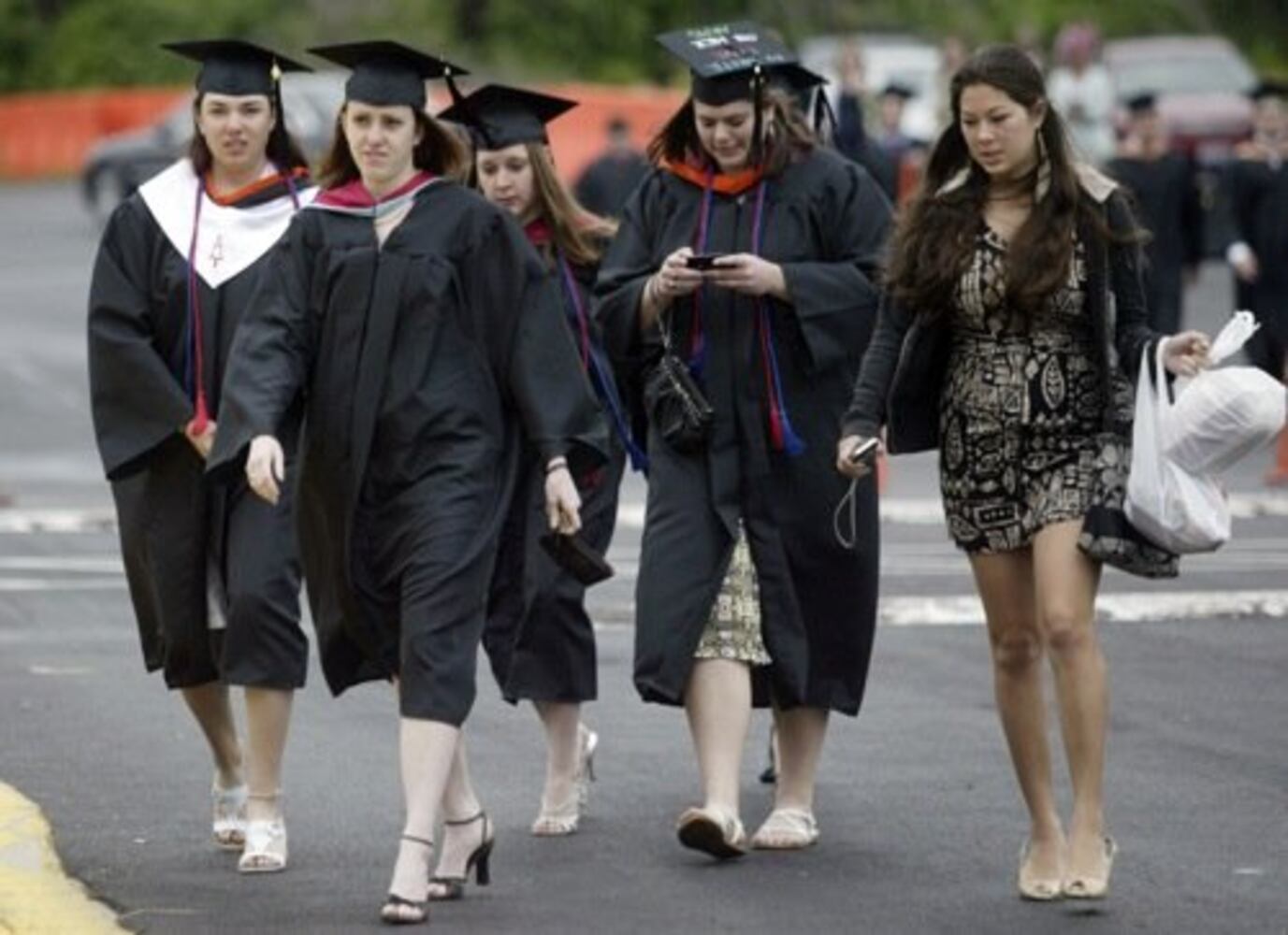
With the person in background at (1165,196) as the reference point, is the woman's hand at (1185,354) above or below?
above

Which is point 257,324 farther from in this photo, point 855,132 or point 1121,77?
point 1121,77

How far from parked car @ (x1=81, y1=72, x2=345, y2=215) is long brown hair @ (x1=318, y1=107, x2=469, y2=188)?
34669mm

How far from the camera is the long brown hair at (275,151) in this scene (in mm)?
9758

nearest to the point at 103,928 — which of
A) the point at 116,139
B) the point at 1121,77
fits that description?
the point at 1121,77

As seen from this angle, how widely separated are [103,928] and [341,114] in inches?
76.6

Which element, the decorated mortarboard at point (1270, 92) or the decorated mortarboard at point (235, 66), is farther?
the decorated mortarboard at point (1270, 92)

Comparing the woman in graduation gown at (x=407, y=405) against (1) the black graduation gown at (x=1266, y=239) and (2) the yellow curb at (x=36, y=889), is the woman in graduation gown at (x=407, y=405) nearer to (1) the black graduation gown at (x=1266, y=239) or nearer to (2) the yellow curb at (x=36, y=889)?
(2) the yellow curb at (x=36, y=889)

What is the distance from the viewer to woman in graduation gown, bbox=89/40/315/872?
942 centimetres

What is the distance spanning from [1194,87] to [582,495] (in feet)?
106

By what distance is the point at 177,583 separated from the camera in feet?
31.1

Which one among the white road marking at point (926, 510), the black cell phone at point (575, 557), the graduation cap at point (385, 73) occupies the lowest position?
the white road marking at point (926, 510)

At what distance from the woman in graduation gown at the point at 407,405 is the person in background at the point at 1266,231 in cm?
1217

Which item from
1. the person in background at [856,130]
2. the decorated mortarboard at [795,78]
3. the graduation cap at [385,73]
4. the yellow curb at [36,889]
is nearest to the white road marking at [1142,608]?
the person in background at [856,130]

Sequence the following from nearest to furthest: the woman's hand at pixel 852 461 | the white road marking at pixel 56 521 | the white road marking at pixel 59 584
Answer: the woman's hand at pixel 852 461, the white road marking at pixel 59 584, the white road marking at pixel 56 521
